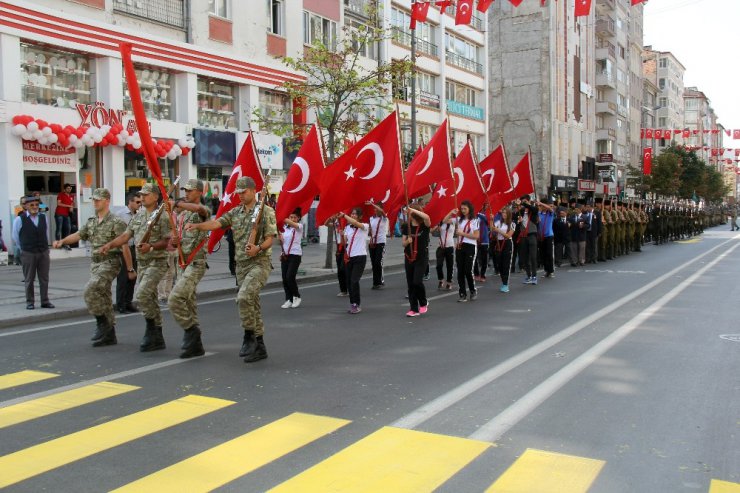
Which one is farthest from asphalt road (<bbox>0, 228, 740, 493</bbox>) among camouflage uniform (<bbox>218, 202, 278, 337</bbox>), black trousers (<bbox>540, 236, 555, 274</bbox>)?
black trousers (<bbox>540, 236, 555, 274</bbox>)

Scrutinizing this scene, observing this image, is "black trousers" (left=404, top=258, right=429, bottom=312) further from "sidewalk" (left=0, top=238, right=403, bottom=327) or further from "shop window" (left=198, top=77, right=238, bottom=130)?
"shop window" (left=198, top=77, right=238, bottom=130)

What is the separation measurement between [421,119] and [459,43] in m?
8.08

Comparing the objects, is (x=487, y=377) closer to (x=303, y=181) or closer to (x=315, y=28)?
(x=303, y=181)

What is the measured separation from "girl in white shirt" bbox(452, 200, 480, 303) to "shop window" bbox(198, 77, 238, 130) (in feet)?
48.6

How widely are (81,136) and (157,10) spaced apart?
522 centimetres

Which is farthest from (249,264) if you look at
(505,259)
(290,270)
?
(505,259)

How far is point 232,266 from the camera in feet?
54.2

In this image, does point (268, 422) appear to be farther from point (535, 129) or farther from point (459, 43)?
point (535, 129)

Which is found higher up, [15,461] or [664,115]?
[664,115]

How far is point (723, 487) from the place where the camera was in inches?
174

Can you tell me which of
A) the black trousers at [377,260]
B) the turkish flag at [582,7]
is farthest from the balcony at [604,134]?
the black trousers at [377,260]

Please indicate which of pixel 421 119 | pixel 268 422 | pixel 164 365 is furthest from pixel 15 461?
pixel 421 119

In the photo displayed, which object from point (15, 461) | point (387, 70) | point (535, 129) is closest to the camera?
point (15, 461)

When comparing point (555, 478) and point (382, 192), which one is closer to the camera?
point (555, 478)
